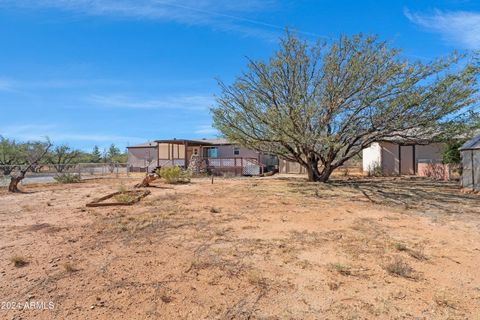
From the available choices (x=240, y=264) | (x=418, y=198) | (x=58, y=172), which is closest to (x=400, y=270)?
(x=240, y=264)

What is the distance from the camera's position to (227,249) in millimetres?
5672

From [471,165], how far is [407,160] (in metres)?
11.8


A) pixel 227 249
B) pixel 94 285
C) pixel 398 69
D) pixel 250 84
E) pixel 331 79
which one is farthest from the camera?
pixel 250 84

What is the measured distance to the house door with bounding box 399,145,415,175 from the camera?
81.5ft

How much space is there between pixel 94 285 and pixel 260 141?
39.3 feet

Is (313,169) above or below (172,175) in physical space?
above

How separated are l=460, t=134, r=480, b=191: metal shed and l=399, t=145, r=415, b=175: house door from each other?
437 inches

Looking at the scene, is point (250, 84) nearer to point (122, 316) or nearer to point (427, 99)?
point (427, 99)

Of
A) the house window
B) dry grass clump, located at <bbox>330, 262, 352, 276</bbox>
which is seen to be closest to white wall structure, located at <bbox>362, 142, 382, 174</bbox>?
the house window

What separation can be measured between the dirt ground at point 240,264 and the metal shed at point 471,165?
473 cm

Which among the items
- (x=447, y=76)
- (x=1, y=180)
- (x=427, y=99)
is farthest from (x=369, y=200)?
(x=1, y=180)

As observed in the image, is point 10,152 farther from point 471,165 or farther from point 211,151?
point 471,165

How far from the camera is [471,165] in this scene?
44.3ft

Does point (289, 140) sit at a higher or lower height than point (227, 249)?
higher
